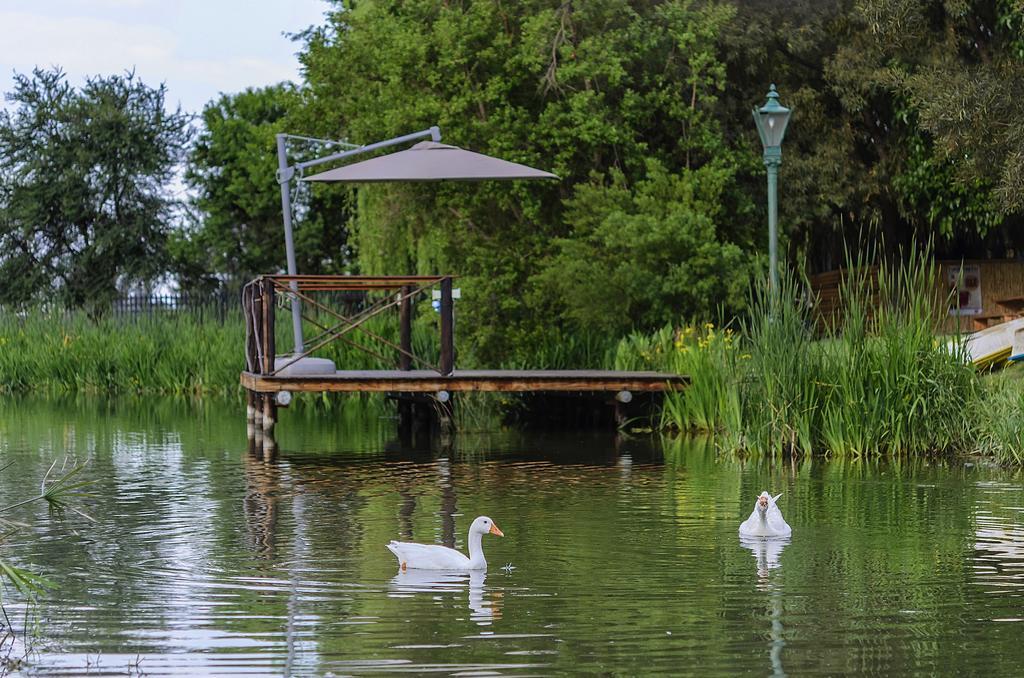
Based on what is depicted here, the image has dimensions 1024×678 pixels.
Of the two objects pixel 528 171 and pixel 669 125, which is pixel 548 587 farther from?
pixel 669 125

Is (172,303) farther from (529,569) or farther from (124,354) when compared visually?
(529,569)

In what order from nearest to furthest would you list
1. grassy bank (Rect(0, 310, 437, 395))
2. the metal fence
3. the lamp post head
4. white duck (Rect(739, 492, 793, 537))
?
white duck (Rect(739, 492, 793, 537)) < the lamp post head < grassy bank (Rect(0, 310, 437, 395)) < the metal fence

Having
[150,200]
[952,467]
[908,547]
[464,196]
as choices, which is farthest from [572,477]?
[150,200]

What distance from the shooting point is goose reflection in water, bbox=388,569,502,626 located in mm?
8695

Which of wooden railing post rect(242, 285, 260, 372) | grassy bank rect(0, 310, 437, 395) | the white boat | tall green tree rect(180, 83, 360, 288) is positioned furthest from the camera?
tall green tree rect(180, 83, 360, 288)

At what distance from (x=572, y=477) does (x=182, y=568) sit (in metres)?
6.18

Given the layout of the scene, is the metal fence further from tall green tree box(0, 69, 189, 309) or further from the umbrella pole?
the umbrella pole

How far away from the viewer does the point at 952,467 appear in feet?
51.7

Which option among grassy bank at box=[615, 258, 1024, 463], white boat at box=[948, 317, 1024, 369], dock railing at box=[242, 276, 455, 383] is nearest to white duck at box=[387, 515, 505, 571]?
grassy bank at box=[615, 258, 1024, 463]

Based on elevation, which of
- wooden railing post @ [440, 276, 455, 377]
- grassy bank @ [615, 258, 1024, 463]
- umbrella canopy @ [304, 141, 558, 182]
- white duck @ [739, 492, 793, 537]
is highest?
umbrella canopy @ [304, 141, 558, 182]

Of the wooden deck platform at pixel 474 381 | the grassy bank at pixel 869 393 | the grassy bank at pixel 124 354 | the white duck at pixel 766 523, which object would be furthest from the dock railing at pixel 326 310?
the white duck at pixel 766 523

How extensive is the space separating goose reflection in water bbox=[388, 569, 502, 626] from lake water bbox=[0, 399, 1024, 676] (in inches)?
1.1

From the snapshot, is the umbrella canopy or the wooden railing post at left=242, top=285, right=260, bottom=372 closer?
the umbrella canopy

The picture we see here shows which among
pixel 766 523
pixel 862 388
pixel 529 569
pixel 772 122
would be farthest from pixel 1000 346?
pixel 529 569
